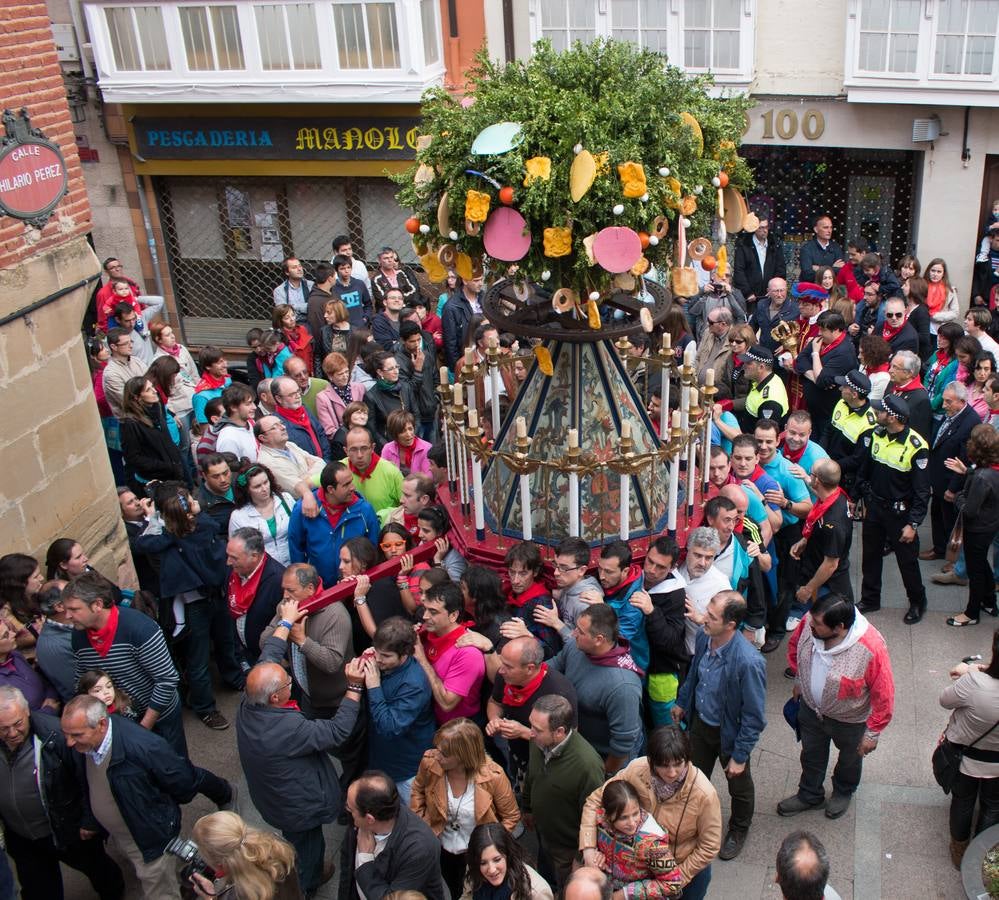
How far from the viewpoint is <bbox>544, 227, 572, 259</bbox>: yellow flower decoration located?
548cm

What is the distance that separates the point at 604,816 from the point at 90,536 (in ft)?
15.4

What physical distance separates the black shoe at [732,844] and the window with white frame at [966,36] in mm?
9645

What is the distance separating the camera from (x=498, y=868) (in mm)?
4492

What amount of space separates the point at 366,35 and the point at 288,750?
967cm

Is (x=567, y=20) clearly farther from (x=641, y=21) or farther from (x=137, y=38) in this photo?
(x=137, y=38)

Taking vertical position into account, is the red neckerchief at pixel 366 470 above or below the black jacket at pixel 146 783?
above

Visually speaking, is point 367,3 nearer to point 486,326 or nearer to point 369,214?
point 369,214

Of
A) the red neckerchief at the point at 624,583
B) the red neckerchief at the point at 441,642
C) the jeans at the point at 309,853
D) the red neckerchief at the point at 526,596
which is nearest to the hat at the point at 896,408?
the red neckerchief at the point at 624,583

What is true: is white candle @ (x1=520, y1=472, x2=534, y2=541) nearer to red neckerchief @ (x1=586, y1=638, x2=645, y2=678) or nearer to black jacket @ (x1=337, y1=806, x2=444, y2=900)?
red neckerchief @ (x1=586, y1=638, x2=645, y2=678)

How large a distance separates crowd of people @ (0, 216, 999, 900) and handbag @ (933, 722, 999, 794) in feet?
0.25

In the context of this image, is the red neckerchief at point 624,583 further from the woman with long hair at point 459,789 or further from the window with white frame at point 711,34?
the window with white frame at point 711,34

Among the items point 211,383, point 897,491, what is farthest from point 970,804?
point 211,383

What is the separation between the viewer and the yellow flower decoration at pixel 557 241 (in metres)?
5.48

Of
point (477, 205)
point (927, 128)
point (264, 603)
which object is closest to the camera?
point (477, 205)
